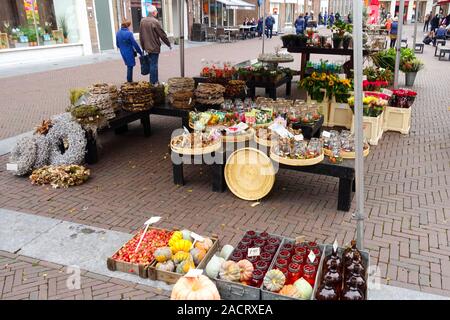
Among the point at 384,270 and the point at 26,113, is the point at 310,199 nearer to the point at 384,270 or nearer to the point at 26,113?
the point at 384,270

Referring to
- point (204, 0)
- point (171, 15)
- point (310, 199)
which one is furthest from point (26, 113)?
point (204, 0)

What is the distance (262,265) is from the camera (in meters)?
3.29

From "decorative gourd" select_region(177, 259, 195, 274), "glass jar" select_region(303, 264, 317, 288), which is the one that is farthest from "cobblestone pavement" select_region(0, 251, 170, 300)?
"glass jar" select_region(303, 264, 317, 288)

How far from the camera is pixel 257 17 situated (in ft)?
114

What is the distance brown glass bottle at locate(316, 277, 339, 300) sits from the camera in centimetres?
288

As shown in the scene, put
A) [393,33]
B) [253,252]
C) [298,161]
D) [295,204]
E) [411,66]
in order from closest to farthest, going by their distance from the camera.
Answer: [253,252] < [298,161] < [295,204] < [411,66] < [393,33]

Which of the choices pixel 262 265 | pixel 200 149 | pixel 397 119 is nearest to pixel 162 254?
pixel 262 265

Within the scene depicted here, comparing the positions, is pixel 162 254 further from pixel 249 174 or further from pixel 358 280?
pixel 249 174

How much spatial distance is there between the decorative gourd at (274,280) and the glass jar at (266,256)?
10.6 inches

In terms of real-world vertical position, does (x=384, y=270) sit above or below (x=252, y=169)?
below

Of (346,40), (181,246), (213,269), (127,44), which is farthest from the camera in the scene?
(127,44)

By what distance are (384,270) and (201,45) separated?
70.8ft

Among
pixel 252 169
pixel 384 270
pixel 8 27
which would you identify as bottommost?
pixel 384 270

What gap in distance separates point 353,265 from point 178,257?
1468 mm
